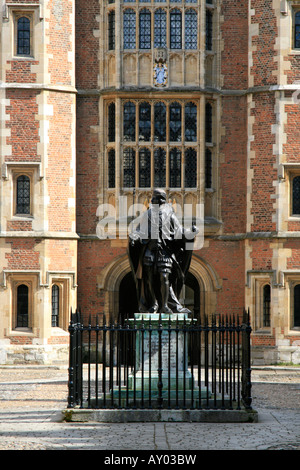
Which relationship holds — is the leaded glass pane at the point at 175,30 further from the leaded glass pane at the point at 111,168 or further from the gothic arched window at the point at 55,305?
the gothic arched window at the point at 55,305

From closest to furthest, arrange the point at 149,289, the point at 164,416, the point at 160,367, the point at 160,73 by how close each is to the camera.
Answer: the point at 164,416 → the point at 160,367 → the point at 149,289 → the point at 160,73

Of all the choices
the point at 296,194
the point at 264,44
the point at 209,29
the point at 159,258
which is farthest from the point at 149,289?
the point at 209,29

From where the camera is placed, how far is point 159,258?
12.4 meters

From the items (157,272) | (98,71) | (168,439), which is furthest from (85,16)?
(168,439)

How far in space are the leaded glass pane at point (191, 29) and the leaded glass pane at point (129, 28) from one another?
1341mm

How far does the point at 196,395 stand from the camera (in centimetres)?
1188

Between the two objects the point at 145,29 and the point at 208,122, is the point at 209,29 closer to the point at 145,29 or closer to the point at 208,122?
the point at 145,29

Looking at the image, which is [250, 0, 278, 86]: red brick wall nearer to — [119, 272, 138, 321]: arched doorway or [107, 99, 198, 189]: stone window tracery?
[107, 99, 198, 189]: stone window tracery

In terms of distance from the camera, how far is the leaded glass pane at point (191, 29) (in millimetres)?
22078

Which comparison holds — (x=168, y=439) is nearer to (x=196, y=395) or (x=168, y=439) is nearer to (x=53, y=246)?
(x=196, y=395)

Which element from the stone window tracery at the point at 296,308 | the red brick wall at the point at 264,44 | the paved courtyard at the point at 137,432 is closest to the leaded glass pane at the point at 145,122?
the red brick wall at the point at 264,44

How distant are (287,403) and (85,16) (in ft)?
40.3

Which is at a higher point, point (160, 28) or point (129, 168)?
point (160, 28)

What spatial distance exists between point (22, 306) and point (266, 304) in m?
5.96
